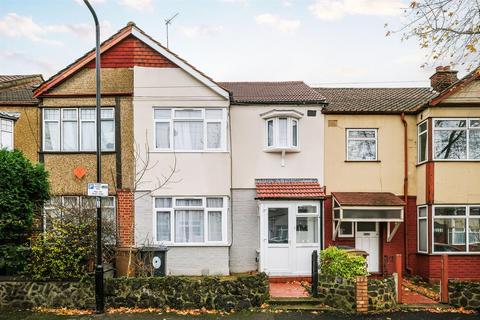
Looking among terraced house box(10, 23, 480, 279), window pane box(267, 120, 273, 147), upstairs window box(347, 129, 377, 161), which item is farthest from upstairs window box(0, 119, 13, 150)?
upstairs window box(347, 129, 377, 161)

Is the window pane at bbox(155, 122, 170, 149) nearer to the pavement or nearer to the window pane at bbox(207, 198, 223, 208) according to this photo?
the window pane at bbox(207, 198, 223, 208)

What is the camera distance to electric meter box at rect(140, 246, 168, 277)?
1509 cm

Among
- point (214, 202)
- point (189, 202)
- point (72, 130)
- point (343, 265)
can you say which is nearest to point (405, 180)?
point (343, 265)

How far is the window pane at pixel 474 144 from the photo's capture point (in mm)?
17625

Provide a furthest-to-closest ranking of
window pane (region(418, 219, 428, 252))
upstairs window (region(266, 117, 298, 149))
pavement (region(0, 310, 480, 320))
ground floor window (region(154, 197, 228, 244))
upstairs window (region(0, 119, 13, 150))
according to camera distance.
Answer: upstairs window (region(266, 117, 298, 149))
window pane (region(418, 219, 428, 252))
ground floor window (region(154, 197, 228, 244))
upstairs window (region(0, 119, 13, 150))
pavement (region(0, 310, 480, 320))

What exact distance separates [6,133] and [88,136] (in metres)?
2.59

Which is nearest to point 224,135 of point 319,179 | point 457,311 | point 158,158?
point 158,158

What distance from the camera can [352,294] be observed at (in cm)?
1279

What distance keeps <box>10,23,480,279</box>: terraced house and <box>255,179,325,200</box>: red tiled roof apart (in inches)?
1.7

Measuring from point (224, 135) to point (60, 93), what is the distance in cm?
573

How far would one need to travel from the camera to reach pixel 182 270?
56.5 ft

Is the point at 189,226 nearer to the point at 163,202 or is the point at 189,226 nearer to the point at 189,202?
the point at 189,202

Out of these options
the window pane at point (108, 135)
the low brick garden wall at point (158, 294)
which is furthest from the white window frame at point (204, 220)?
the low brick garden wall at point (158, 294)

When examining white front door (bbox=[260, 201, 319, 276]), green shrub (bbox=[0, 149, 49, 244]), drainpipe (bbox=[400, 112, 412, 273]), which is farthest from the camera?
drainpipe (bbox=[400, 112, 412, 273])
